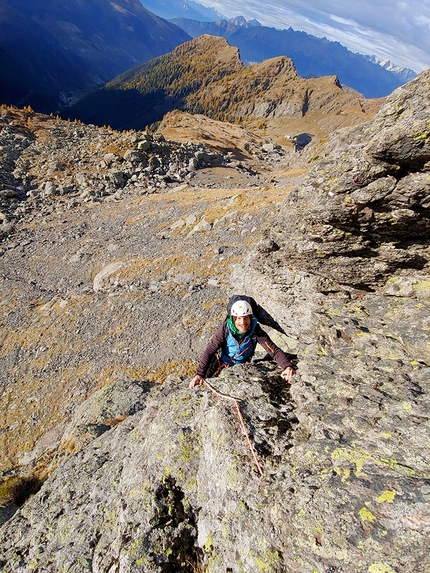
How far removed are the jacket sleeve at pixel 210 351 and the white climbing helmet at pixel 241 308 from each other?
1.50 feet

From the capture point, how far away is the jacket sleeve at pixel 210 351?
7.42 meters

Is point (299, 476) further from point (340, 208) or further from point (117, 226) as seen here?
point (117, 226)

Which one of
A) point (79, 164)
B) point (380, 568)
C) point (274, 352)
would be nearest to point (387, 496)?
point (380, 568)

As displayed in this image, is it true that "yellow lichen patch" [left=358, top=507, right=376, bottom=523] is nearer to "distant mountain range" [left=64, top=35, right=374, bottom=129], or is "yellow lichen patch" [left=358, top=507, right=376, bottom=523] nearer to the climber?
the climber

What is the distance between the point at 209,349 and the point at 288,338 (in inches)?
99.7

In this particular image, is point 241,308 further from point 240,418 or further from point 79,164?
point 79,164

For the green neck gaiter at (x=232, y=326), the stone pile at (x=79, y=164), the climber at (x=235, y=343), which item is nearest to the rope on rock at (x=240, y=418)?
the climber at (x=235, y=343)

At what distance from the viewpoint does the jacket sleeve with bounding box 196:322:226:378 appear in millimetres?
7422

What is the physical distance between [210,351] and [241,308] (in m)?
1.29

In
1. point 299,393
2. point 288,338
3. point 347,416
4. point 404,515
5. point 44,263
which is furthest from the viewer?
point 44,263

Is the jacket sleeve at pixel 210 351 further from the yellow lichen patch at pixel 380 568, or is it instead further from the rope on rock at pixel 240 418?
the yellow lichen patch at pixel 380 568

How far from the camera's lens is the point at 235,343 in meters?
7.79

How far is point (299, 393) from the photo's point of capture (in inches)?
237

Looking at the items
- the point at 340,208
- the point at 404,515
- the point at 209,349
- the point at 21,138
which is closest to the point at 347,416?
the point at 404,515
